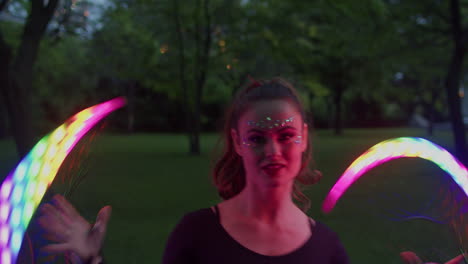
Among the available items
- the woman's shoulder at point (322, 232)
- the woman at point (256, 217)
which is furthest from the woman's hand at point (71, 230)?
the woman's shoulder at point (322, 232)

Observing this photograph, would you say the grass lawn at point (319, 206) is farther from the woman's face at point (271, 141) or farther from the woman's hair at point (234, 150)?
the woman's face at point (271, 141)

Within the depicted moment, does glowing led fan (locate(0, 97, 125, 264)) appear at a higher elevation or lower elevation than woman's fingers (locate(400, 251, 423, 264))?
higher

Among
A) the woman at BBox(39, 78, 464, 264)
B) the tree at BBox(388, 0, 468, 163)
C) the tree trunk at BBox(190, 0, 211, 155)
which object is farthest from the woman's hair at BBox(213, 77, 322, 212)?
the tree trunk at BBox(190, 0, 211, 155)

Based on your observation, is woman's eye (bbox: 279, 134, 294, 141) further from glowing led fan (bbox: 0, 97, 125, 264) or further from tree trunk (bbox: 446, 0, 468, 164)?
tree trunk (bbox: 446, 0, 468, 164)

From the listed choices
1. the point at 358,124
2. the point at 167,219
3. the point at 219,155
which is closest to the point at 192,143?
the point at 167,219

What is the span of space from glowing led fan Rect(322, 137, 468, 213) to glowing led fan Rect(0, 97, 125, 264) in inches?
42.7

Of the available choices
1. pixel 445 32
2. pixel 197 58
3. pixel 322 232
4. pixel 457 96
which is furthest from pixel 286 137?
pixel 197 58

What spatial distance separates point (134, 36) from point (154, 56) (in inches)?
63.6

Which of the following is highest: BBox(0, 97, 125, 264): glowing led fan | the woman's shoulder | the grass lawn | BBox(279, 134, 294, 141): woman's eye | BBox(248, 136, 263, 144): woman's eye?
BBox(279, 134, 294, 141): woman's eye

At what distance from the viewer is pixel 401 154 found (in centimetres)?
214

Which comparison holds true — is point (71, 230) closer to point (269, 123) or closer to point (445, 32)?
point (269, 123)

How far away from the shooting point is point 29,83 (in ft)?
25.2

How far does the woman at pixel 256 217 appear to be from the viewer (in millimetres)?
1827

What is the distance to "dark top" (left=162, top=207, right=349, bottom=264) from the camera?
1868 mm
